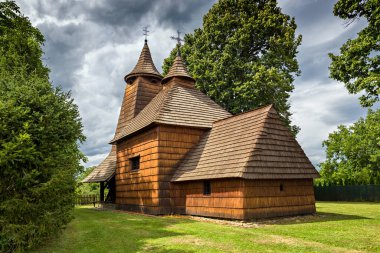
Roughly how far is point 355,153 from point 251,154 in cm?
3427

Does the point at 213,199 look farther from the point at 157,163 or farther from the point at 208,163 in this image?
the point at 157,163

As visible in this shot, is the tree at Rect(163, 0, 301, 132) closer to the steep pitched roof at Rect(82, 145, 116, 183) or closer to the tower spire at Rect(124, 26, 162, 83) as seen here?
the tower spire at Rect(124, 26, 162, 83)

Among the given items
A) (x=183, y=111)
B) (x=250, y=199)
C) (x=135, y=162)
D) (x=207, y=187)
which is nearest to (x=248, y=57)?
(x=183, y=111)

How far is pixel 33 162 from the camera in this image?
7980 millimetres

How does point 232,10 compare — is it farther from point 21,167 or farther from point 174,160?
point 21,167

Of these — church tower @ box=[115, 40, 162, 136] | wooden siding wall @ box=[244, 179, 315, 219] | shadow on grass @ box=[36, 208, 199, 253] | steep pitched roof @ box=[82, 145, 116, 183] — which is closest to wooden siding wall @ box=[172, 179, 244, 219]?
wooden siding wall @ box=[244, 179, 315, 219]

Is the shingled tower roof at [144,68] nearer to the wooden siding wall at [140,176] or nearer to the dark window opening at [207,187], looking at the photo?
the wooden siding wall at [140,176]

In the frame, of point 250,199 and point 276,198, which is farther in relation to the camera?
point 276,198

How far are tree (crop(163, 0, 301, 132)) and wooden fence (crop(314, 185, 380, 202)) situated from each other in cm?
887

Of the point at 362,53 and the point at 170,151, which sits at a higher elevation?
the point at 362,53

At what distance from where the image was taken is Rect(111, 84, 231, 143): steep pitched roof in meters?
16.8

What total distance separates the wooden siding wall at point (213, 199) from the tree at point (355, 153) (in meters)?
27.5

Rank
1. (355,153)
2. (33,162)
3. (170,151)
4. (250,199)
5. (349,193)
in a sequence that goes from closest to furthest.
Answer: (33,162)
(250,199)
(170,151)
(349,193)
(355,153)

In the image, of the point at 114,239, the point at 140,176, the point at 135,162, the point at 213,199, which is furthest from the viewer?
the point at 135,162
